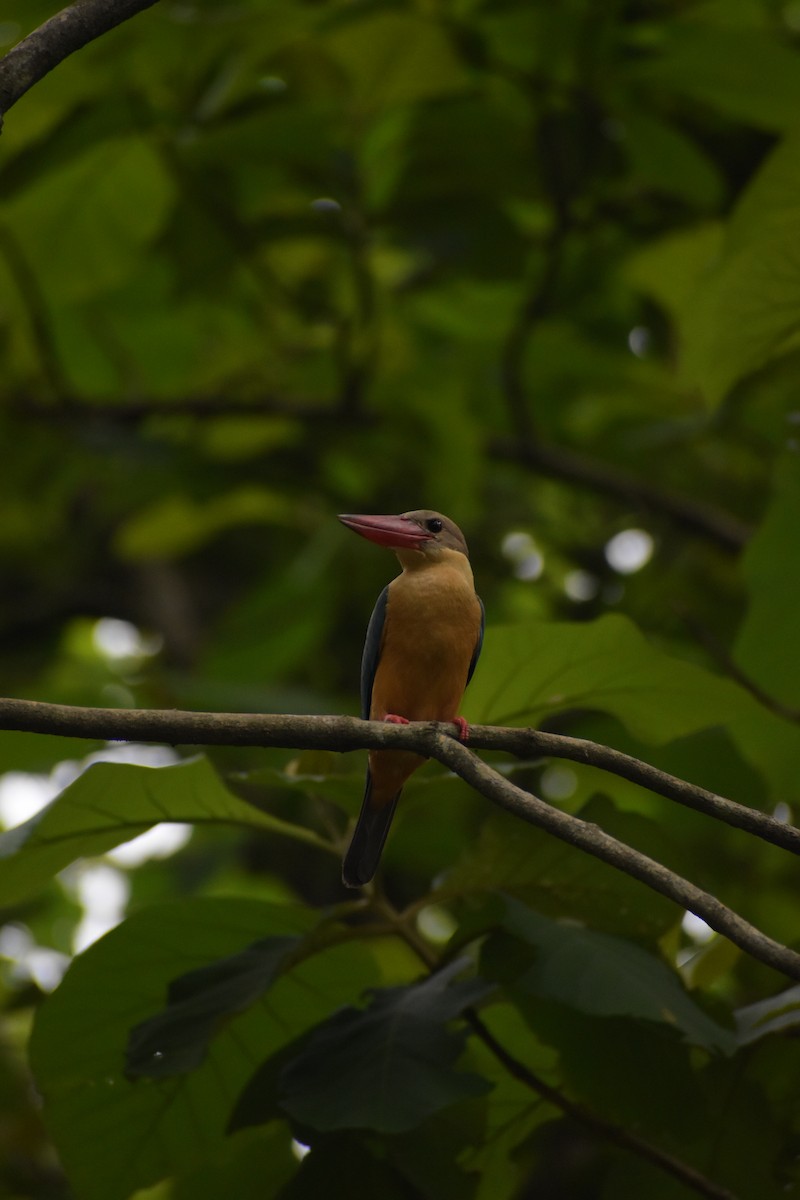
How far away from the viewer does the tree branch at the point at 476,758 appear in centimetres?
188

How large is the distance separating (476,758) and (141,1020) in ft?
3.79

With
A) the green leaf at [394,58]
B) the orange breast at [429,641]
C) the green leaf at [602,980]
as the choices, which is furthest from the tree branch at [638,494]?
the green leaf at [602,980]

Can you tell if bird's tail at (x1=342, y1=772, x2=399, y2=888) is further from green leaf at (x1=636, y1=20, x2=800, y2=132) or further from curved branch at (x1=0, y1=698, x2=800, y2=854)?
green leaf at (x1=636, y1=20, x2=800, y2=132)

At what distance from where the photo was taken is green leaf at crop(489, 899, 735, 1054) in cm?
233

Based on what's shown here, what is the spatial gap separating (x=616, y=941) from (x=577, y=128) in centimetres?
298

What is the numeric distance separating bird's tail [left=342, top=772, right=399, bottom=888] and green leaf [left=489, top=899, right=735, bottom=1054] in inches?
16.2

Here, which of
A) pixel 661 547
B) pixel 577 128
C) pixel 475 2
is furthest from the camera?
pixel 661 547

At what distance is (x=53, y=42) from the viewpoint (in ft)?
6.72

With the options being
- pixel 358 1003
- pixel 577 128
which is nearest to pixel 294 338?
pixel 577 128

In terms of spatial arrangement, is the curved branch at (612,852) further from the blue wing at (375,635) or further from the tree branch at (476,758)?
the blue wing at (375,635)

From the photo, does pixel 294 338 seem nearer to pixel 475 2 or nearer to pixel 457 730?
pixel 475 2

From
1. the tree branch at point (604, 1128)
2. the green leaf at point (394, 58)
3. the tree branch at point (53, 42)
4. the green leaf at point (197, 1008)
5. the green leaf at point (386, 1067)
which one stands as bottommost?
the tree branch at point (604, 1128)

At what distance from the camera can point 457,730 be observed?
2256 mm

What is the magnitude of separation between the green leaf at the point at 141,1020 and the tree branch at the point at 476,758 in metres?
0.86
